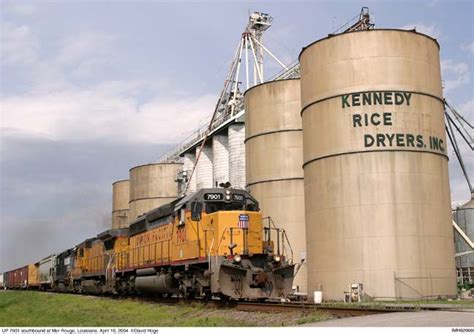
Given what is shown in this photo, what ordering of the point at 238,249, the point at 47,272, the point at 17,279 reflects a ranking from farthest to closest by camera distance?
the point at 17,279
the point at 47,272
the point at 238,249

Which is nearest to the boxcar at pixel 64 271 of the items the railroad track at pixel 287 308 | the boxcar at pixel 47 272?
the boxcar at pixel 47 272

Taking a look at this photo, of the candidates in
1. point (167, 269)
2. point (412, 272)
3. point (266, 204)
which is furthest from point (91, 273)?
point (412, 272)

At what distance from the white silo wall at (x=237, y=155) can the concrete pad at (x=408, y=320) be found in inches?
1118

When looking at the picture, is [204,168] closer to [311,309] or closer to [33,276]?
[33,276]

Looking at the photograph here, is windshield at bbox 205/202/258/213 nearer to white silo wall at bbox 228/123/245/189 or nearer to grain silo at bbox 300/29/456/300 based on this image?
grain silo at bbox 300/29/456/300

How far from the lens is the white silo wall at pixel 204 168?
50500 millimetres

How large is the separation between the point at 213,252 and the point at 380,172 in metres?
10.6

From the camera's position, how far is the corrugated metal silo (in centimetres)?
5058

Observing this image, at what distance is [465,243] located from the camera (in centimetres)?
3253

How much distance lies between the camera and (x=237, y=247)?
59.0 ft

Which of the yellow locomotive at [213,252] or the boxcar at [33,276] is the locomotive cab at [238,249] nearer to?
the yellow locomotive at [213,252]

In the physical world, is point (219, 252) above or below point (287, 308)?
above


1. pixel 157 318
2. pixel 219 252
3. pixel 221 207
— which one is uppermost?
pixel 221 207

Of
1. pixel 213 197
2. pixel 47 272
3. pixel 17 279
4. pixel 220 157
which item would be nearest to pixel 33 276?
pixel 47 272
